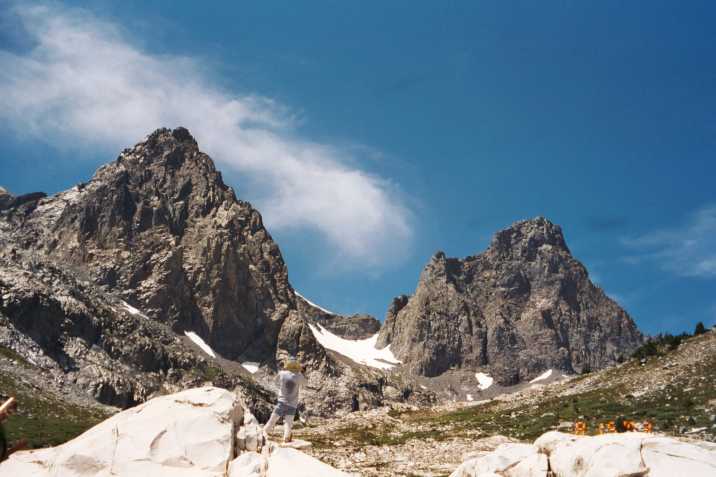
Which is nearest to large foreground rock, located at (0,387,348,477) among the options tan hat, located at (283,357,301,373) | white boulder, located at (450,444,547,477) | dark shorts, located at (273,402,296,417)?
tan hat, located at (283,357,301,373)

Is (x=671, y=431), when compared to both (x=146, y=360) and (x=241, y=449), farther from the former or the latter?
(x=146, y=360)

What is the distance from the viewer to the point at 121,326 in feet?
562

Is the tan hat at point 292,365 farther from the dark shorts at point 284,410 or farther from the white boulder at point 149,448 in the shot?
the white boulder at point 149,448

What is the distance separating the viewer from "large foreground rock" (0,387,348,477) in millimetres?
14992

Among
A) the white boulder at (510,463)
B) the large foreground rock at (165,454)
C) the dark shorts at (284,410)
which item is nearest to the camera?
the large foreground rock at (165,454)

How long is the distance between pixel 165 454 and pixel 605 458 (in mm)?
10451

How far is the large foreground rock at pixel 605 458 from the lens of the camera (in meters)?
13.9

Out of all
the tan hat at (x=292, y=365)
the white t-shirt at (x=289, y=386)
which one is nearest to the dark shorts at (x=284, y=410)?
the white t-shirt at (x=289, y=386)

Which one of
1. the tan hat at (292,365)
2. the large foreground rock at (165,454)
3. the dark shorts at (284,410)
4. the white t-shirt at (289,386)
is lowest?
the large foreground rock at (165,454)

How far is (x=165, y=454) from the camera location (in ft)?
50.2

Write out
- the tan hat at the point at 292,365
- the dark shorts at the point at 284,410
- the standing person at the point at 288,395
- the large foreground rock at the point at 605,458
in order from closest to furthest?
the large foreground rock at the point at 605,458, the tan hat at the point at 292,365, the standing person at the point at 288,395, the dark shorts at the point at 284,410

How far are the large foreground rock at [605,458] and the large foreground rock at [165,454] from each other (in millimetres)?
5451

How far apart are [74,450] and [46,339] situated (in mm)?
144217

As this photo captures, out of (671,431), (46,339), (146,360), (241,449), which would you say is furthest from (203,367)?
(241,449)
